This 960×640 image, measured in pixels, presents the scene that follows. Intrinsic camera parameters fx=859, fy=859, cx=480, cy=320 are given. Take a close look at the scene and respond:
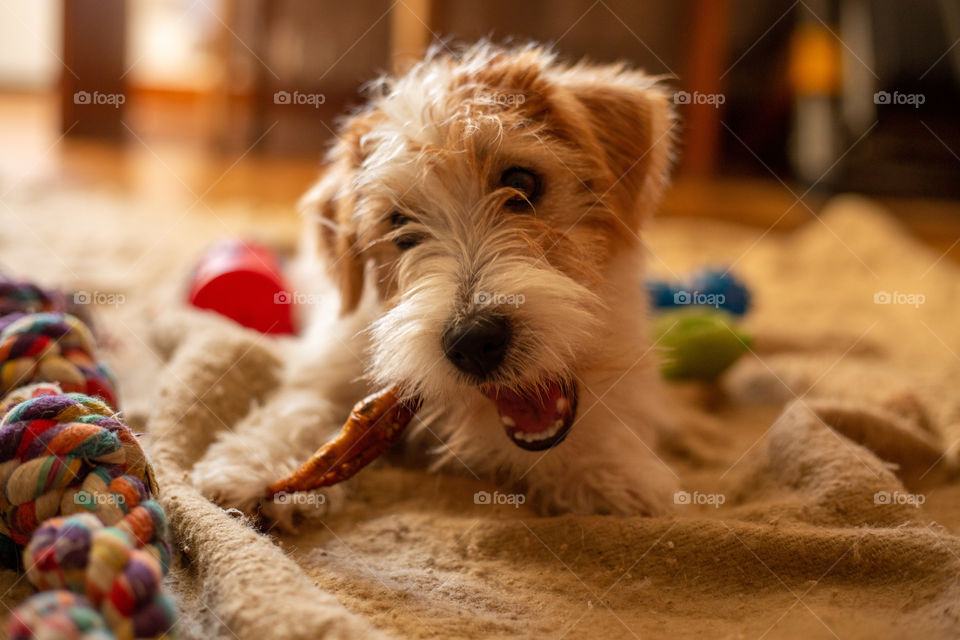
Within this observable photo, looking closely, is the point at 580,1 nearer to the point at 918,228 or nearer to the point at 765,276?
the point at 918,228

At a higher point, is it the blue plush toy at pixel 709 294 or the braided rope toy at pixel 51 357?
the blue plush toy at pixel 709 294

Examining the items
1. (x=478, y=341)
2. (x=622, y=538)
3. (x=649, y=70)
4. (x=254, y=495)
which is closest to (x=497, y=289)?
(x=478, y=341)

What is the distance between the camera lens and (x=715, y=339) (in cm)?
282

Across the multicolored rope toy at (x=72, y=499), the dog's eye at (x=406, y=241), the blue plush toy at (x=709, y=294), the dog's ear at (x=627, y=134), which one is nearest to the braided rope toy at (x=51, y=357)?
the multicolored rope toy at (x=72, y=499)

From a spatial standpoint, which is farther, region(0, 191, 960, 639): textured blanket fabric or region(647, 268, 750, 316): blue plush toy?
region(647, 268, 750, 316): blue plush toy

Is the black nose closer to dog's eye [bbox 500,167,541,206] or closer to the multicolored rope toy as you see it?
dog's eye [bbox 500,167,541,206]

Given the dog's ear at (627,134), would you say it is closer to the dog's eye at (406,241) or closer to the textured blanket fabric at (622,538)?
the dog's eye at (406,241)

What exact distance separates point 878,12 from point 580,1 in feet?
8.05

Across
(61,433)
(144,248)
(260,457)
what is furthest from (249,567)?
(144,248)

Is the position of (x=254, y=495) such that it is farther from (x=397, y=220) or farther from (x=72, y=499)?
→ (x=397, y=220)

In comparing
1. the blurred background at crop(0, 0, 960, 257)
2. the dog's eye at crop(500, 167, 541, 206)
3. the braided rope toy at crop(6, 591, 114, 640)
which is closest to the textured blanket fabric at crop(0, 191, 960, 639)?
the braided rope toy at crop(6, 591, 114, 640)

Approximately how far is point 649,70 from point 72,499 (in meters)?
7.15

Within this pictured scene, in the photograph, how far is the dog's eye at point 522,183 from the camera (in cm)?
209

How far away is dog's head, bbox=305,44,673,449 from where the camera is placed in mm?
1804
